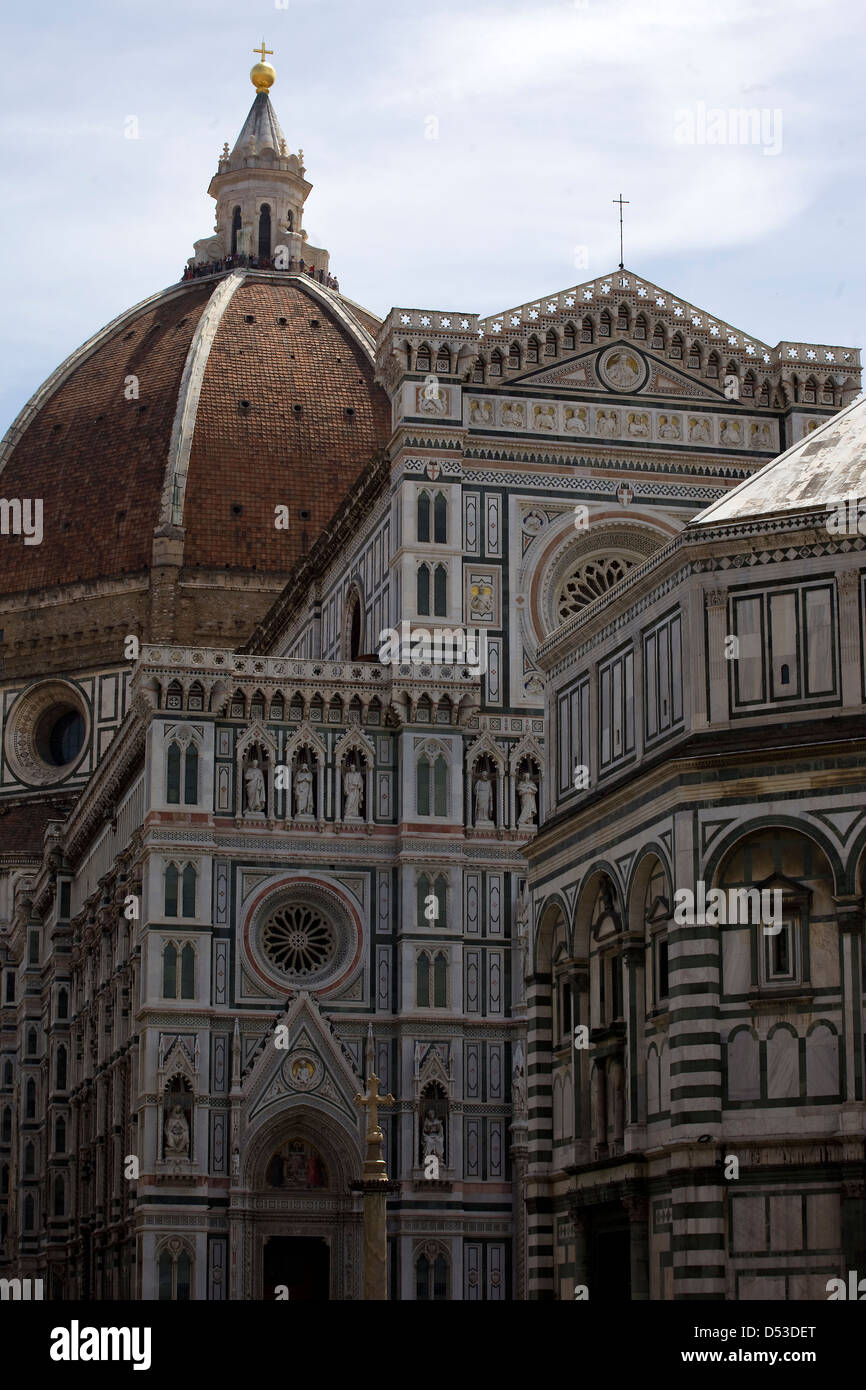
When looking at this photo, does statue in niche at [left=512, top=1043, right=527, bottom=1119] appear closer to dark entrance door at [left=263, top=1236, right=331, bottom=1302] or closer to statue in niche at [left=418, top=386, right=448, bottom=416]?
dark entrance door at [left=263, top=1236, right=331, bottom=1302]

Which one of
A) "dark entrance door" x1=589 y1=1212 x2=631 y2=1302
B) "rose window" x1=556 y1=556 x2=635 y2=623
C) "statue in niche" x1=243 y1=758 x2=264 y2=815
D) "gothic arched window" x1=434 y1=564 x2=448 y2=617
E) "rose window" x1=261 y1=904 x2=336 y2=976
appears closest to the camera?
"dark entrance door" x1=589 y1=1212 x2=631 y2=1302

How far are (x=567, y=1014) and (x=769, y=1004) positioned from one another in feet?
16.8

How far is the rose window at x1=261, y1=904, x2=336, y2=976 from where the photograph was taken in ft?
174

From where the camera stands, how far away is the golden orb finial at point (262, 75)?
10794cm

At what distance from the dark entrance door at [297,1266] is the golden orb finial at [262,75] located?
221 ft

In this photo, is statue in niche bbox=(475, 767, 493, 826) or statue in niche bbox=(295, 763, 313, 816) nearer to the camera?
statue in niche bbox=(295, 763, 313, 816)

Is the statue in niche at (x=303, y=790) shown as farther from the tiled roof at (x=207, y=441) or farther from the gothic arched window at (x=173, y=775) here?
the tiled roof at (x=207, y=441)

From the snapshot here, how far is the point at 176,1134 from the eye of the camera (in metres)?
51.1
